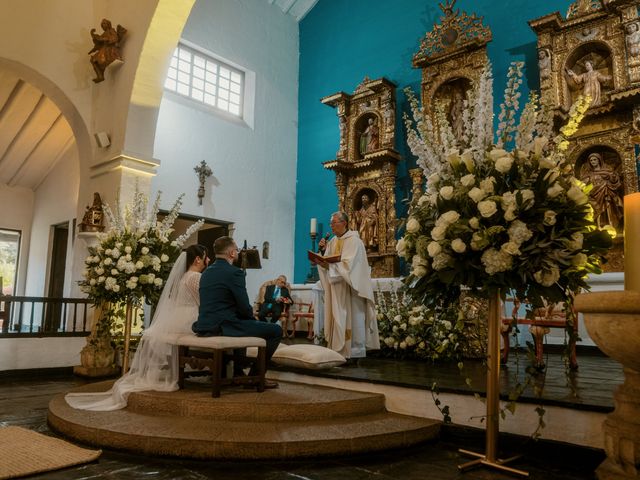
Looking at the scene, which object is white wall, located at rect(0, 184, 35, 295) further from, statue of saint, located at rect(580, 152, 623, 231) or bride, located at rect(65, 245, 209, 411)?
statue of saint, located at rect(580, 152, 623, 231)

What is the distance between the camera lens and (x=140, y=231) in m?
6.03

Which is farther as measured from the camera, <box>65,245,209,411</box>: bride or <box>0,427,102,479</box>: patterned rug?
<box>65,245,209,411</box>: bride

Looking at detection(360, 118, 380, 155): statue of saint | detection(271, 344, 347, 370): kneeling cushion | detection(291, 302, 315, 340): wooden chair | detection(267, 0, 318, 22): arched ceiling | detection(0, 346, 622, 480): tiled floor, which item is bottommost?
detection(0, 346, 622, 480): tiled floor

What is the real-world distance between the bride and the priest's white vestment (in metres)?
1.37

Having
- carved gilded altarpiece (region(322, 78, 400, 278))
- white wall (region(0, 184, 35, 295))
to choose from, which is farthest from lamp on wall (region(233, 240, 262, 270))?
white wall (region(0, 184, 35, 295))

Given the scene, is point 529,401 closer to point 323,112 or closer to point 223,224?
point 223,224

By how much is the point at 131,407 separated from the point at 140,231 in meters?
2.41

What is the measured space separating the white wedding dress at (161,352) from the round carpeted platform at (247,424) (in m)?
0.16

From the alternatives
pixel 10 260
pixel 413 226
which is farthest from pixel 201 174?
pixel 413 226

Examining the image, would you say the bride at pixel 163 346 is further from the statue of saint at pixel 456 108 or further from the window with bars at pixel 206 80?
the window with bars at pixel 206 80

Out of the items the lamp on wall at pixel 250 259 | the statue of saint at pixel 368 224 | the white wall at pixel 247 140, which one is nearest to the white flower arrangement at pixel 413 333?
the lamp on wall at pixel 250 259

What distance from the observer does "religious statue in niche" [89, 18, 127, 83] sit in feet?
24.9

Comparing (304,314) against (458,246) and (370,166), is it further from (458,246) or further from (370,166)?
(458,246)

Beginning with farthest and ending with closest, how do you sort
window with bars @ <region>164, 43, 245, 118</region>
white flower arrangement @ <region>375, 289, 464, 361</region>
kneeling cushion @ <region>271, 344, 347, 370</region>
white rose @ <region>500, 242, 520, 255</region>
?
window with bars @ <region>164, 43, 245, 118</region> → white flower arrangement @ <region>375, 289, 464, 361</region> → kneeling cushion @ <region>271, 344, 347, 370</region> → white rose @ <region>500, 242, 520, 255</region>
